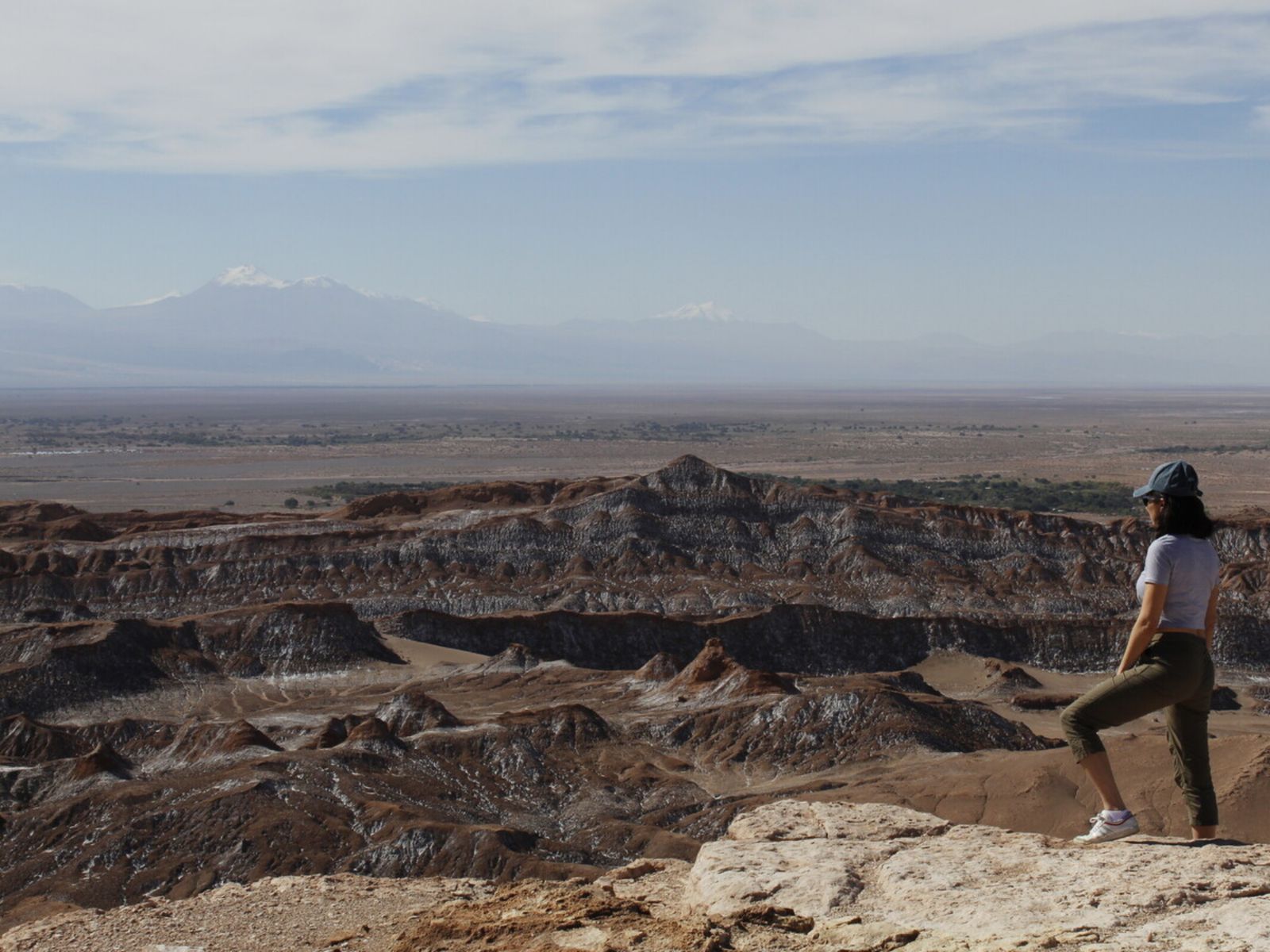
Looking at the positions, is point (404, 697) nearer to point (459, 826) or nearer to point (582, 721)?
point (582, 721)

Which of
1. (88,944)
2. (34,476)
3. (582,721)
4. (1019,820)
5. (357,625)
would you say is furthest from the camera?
(34,476)

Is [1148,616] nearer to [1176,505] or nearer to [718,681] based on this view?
[1176,505]

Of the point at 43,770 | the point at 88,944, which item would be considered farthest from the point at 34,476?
the point at 88,944

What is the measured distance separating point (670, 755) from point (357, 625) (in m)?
20.0

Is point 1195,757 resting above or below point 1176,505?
below

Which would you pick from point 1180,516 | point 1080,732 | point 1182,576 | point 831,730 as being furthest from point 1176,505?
point 831,730

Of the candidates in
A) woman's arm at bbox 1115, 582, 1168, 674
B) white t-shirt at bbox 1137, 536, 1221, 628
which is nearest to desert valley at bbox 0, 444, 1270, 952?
woman's arm at bbox 1115, 582, 1168, 674

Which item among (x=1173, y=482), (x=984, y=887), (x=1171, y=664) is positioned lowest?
(x=984, y=887)

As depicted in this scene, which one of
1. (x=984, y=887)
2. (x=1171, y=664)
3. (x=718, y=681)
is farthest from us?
(x=718, y=681)

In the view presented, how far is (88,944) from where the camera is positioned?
11.8 meters

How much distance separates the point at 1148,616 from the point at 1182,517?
0.69 meters

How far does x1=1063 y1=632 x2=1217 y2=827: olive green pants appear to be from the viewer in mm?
8953

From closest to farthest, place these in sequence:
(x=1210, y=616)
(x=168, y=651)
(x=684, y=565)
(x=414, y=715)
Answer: (x=1210, y=616) → (x=414, y=715) → (x=168, y=651) → (x=684, y=565)

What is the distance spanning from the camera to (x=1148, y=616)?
345 inches
